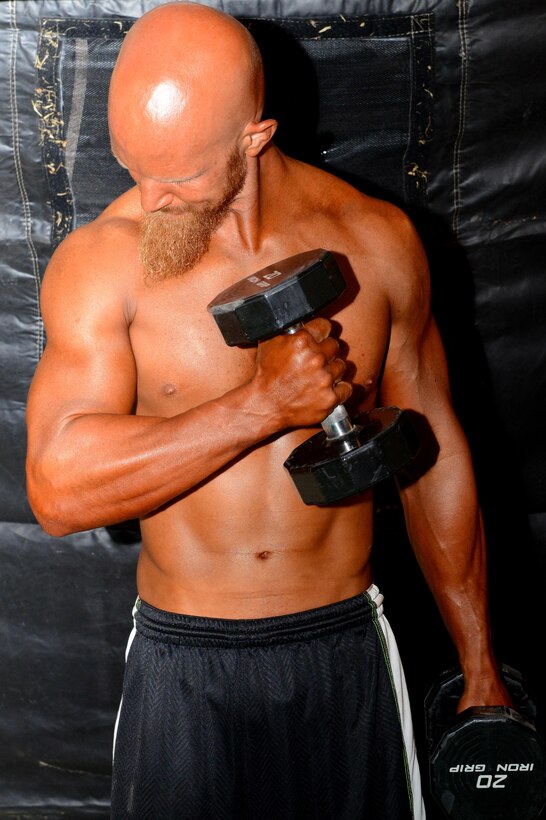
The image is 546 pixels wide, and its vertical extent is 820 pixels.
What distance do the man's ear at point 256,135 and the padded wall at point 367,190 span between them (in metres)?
0.58

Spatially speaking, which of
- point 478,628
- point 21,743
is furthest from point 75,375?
point 21,743

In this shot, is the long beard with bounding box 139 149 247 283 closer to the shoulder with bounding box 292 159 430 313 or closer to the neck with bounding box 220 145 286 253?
the neck with bounding box 220 145 286 253

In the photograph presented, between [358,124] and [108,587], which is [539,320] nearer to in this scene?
[358,124]

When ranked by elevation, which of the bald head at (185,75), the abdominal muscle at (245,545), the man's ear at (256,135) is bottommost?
the abdominal muscle at (245,545)

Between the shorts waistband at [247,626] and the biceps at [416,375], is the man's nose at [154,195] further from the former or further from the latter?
the shorts waistband at [247,626]

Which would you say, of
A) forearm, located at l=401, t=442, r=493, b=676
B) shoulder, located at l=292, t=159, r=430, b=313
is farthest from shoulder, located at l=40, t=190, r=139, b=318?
forearm, located at l=401, t=442, r=493, b=676

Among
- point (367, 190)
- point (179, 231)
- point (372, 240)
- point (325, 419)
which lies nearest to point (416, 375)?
point (372, 240)

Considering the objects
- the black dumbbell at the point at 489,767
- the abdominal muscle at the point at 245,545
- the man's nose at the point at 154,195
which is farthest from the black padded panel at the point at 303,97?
the black dumbbell at the point at 489,767

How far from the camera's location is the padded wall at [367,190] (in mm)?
1917

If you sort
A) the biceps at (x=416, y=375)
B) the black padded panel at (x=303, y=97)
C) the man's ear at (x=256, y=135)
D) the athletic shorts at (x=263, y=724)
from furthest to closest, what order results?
the black padded panel at (x=303, y=97) < the biceps at (x=416, y=375) < the athletic shorts at (x=263, y=724) < the man's ear at (x=256, y=135)

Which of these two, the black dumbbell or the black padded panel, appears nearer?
the black dumbbell

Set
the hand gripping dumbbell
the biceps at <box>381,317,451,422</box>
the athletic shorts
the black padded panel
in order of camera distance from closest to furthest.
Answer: the hand gripping dumbbell → the athletic shorts → the biceps at <box>381,317,451,422</box> → the black padded panel

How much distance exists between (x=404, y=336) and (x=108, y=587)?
104cm

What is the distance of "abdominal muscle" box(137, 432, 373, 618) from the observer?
150 centimetres
